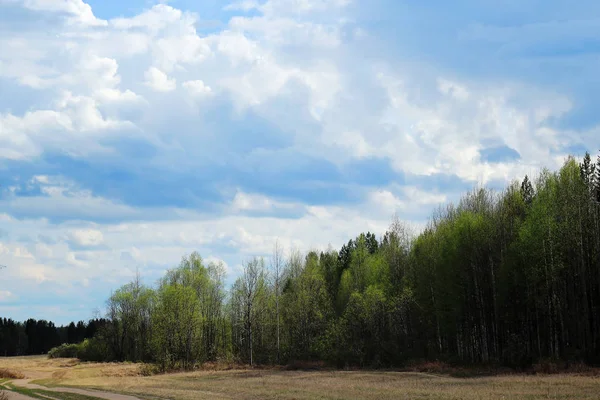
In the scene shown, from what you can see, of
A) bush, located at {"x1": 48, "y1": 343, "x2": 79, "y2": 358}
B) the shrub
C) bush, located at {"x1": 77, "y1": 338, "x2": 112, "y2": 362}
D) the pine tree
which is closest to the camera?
the pine tree

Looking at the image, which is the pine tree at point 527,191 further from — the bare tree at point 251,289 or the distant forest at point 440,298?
the bare tree at point 251,289

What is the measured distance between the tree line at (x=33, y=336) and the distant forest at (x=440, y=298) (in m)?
88.3

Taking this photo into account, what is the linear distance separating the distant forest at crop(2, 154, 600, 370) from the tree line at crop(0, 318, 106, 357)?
290 feet

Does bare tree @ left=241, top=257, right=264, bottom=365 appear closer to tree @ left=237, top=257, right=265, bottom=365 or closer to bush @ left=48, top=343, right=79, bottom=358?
tree @ left=237, top=257, right=265, bottom=365

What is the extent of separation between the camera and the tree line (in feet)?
550

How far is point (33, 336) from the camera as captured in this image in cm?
17712

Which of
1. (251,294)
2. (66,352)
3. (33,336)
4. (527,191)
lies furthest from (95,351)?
(527,191)

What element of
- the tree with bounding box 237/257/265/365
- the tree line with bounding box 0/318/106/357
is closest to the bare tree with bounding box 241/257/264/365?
the tree with bounding box 237/257/265/365

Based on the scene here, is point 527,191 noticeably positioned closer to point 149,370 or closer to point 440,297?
point 440,297

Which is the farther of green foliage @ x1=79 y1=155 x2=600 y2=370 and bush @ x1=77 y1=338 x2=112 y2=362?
bush @ x1=77 y1=338 x2=112 y2=362

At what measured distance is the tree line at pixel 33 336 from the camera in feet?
550

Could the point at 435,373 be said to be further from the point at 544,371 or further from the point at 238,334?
the point at 238,334

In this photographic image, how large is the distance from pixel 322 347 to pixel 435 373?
23.7m

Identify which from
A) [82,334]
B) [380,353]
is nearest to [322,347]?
[380,353]
